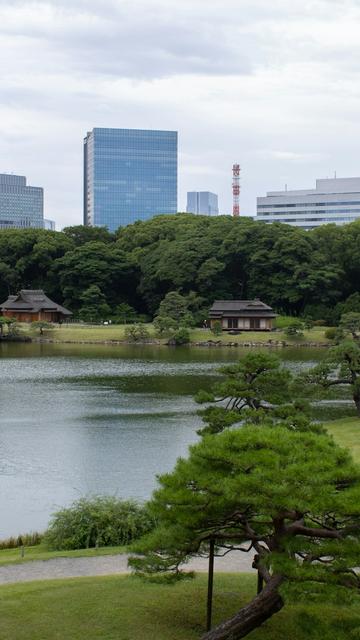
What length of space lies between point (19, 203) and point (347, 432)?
177463 mm

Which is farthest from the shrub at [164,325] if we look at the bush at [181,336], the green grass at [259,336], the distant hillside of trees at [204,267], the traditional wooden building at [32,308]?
the traditional wooden building at [32,308]

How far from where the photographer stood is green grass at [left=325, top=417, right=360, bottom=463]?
20.9 m

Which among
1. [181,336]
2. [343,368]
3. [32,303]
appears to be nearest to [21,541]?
[343,368]

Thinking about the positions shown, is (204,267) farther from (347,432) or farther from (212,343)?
(347,432)

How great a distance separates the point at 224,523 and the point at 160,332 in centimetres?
5165

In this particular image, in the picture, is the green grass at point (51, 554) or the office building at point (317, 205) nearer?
the green grass at point (51, 554)

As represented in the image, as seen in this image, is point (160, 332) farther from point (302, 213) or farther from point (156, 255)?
point (302, 213)

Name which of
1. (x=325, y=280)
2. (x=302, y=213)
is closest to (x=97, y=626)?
(x=325, y=280)

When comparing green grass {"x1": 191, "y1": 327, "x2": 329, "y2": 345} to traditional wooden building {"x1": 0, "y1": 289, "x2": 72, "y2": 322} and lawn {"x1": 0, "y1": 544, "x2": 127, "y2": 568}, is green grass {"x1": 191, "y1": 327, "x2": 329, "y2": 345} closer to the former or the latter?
traditional wooden building {"x1": 0, "y1": 289, "x2": 72, "y2": 322}

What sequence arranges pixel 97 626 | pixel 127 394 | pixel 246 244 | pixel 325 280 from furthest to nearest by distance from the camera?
pixel 246 244 < pixel 325 280 < pixel 127 394 < pixel 97 626

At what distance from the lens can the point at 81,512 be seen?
1448 centimetres

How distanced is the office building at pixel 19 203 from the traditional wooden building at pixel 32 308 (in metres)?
123

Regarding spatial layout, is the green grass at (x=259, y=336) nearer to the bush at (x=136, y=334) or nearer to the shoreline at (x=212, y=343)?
the shoreline at (x=212, y=343)

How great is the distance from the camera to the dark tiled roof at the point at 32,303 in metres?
67.0
